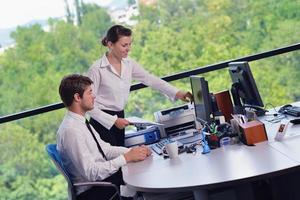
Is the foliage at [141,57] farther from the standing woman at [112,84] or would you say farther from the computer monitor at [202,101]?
the computer monitor at [202,101]

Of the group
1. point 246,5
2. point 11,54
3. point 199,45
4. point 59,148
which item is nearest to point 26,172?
point 11,54

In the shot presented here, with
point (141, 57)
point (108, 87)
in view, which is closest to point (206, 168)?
point (108, 87)

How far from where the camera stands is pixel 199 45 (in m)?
4.62

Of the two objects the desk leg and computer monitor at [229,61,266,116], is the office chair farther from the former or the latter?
computer monitor at [229,61,266,116]

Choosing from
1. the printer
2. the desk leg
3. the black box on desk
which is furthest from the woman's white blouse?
the desk leg

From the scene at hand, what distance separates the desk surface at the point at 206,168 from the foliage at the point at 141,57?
5.61 ft

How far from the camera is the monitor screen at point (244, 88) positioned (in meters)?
2.77

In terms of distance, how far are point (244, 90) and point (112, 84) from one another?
3.18ft

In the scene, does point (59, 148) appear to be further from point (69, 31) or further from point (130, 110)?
point (69, 31)

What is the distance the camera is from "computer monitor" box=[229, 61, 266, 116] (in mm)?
2775

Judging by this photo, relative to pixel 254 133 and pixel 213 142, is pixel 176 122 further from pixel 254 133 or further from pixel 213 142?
pixel 254 133

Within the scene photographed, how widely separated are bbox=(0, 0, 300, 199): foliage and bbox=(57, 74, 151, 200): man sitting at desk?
145 cm

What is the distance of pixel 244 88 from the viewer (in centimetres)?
290

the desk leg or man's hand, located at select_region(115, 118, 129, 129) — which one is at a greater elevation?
man's hand, located at select_region(115, 118, 129, 129)
